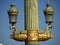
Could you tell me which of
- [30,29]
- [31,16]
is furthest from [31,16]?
[30,29]

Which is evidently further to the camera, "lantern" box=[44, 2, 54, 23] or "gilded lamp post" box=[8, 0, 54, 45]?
"lantern" box=[44, 2, 54, 23]

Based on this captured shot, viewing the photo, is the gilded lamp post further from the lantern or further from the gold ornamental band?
the lantern

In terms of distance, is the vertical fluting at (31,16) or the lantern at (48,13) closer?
the vertical fluting at (31,16)

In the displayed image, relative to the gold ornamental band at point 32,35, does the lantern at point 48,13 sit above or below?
above

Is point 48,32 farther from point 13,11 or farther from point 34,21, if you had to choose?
point 13,11

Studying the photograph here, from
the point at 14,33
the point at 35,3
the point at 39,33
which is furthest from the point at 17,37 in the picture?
the point at 35,3

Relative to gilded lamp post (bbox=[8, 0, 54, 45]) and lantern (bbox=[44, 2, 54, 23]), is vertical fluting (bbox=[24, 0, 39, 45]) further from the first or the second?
lantern (bbox=[44, 2, 54, 23])

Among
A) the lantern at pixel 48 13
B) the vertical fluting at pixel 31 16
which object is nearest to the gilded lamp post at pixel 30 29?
the vertical fluting at pixel 31 16

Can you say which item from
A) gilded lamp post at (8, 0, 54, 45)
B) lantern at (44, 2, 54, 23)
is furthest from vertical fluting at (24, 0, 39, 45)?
lantern at (44, 2, 54, 23)

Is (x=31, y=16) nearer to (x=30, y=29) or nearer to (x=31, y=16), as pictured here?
(x=31, y=16)

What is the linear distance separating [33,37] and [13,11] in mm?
307

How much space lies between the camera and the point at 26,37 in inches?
92.0

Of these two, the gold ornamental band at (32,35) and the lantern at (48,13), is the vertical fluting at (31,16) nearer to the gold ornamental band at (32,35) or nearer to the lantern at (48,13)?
the gold ornamental band at (32,35)

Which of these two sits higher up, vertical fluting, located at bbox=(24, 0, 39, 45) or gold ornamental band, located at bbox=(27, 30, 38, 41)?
vertical fluting, located at bbox=(24, 0, 39, 45)
